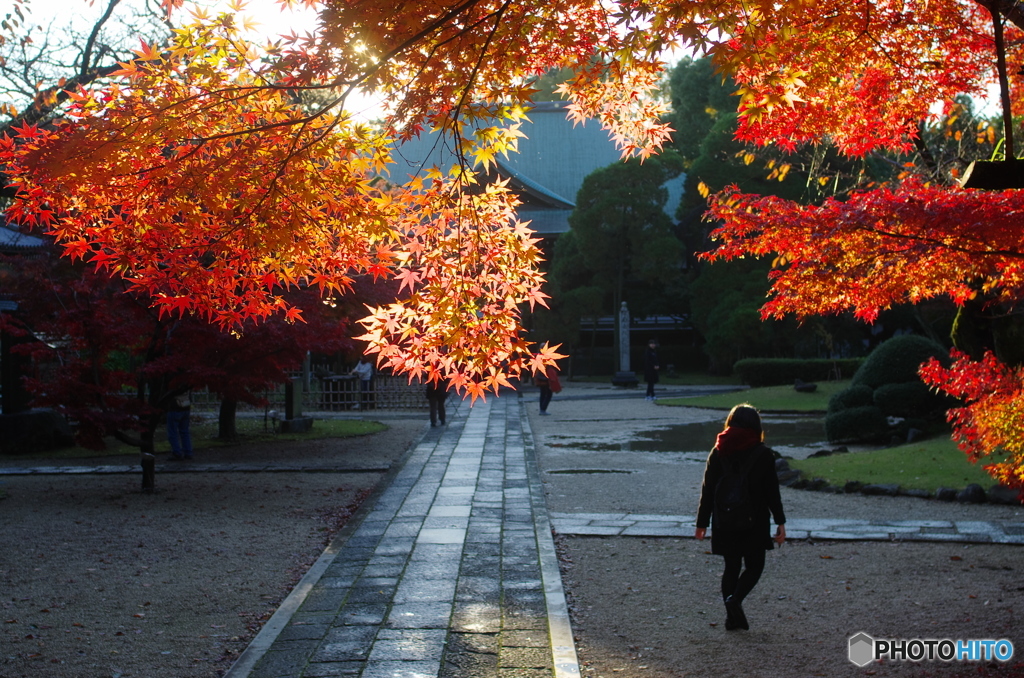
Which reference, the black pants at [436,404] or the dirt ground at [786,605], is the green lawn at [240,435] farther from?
the dirt ground at [786,605]

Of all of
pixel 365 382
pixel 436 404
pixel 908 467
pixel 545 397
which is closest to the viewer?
pixel 908 467

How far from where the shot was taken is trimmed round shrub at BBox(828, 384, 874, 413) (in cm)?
1402

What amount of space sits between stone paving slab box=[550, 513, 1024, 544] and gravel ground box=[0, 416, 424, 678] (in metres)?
2.47

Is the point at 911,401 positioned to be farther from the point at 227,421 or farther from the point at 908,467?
the point at 227,421

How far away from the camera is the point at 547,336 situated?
1319 inches

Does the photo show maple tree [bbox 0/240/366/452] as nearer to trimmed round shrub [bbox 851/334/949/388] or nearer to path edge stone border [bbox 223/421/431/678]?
path edge stone border [bbox 223/421/431/678]

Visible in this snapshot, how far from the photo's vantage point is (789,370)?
90.9 ft

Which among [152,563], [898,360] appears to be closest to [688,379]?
[898,360]

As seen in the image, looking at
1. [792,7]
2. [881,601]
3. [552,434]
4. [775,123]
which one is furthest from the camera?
[552,434]

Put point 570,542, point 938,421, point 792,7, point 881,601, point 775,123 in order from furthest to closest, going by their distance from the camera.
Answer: point 938,421, point 570,542, point 775,123, point 881,601, point 792,7

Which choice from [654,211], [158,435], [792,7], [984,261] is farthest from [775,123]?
[654,211]

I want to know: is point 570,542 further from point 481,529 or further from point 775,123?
point 775,123

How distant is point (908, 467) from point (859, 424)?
357 centimetres

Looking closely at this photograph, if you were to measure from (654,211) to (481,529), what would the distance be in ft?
→ 84.7
